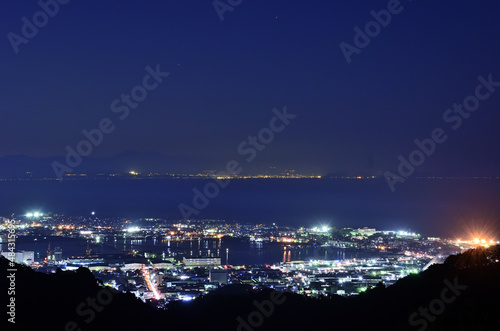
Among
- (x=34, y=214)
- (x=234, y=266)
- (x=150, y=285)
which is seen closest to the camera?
(x=150, y=285)

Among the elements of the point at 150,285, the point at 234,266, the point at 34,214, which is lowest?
the point at 150,285

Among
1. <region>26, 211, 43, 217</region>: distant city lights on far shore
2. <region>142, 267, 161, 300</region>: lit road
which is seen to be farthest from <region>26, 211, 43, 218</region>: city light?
<region>142, 267, 161, 300</region>: lit road

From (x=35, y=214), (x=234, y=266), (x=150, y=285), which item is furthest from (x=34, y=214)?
(x=150, y=285)

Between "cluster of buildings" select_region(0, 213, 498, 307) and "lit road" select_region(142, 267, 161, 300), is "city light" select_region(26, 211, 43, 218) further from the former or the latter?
"lit road" select_region(142, 267, 161, 300)

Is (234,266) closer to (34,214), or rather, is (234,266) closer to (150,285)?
(150,285)

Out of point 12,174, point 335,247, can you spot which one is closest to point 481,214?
point 335,247

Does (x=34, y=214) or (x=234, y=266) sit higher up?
(x=34, y=214)

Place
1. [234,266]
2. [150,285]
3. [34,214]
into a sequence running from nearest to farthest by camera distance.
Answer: [150,285] < [234,266] < [34,214]

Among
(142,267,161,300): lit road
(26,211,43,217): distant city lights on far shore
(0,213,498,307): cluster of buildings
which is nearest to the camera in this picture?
(142,267,161,300): lit road

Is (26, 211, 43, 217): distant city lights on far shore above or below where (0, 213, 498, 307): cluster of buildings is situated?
above

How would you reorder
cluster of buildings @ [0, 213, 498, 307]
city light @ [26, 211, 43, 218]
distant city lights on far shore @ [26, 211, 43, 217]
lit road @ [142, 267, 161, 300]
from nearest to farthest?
lit road @ [142, 267, 161, 300], cluster of buildings @ [0, 213, 498, 307], city light @ [26, 211, 43, 218], distant city lights on far shore @ [26, 211, 43, 217]

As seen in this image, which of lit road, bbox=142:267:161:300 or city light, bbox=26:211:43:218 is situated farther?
city light, bbox=26:211:43:218
